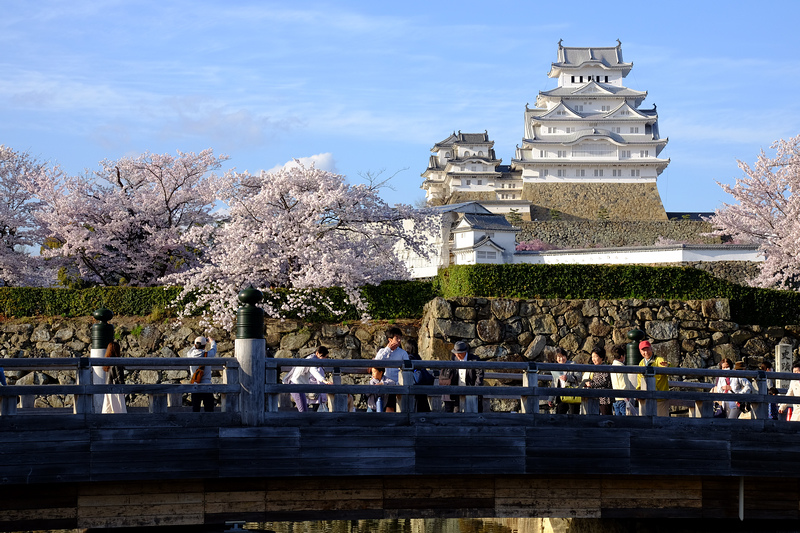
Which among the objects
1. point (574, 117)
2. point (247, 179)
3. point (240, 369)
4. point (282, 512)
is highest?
point (574, 117)

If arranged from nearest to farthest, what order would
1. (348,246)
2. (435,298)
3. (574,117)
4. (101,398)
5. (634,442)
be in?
(634,442) < (101,398) < (435,298) < (348,246) < (574,117)

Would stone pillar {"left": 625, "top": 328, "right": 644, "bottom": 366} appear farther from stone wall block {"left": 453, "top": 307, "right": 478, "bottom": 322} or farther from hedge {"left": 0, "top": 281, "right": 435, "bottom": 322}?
hedge {"left": 0, "top": 281, "right": 435, "bottom": 322}

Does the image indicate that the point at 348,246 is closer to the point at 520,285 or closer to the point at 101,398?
the point at 520,285

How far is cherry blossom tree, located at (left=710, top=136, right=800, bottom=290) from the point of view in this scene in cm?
3316

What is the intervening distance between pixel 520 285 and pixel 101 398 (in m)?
12.0

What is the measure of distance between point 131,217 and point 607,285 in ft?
44.0

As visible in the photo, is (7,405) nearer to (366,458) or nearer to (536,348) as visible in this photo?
(366,458)

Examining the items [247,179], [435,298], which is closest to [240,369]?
[435,298]

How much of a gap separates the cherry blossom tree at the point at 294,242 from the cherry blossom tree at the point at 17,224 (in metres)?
5.07

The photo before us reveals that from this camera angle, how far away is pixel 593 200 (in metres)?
68.0

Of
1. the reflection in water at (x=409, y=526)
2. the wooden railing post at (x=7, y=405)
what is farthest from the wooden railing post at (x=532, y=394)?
the reflection in water at (x=409, y=526)

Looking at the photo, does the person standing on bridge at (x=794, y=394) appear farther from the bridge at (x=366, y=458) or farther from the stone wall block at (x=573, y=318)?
the stone wall block at (x=573, y=318)

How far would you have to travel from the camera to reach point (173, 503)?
9594 mm

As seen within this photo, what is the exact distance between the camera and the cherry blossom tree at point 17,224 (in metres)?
25.7
